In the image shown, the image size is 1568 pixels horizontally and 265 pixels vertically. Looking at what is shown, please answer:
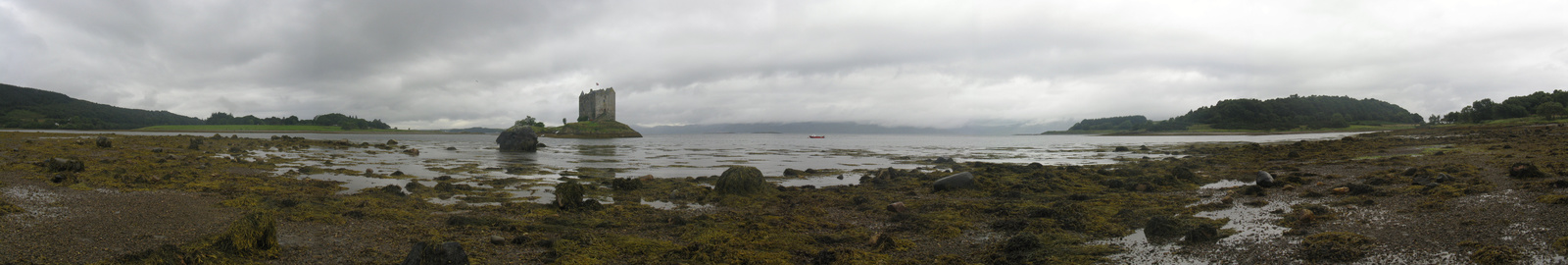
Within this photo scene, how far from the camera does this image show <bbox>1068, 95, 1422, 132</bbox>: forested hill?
125 metres

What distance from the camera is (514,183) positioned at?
1675cm

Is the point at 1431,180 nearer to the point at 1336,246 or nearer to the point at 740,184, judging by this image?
the point at 1336,246

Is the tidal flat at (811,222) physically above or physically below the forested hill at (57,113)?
below

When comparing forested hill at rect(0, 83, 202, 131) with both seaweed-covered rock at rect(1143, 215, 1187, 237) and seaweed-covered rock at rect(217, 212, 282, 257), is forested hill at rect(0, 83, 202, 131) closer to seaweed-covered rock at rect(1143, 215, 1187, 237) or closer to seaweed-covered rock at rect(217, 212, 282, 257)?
seaweed-covered rock at rect(217, 212, 282, 257)

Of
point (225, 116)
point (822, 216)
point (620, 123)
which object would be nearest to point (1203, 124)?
point (620, 123)

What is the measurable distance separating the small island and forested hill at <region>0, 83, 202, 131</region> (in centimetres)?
7652

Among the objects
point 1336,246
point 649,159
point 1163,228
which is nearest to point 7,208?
point 1163,228

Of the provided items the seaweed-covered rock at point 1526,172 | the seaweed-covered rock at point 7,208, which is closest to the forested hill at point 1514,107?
the seaweed-covered rock at point 1526,172

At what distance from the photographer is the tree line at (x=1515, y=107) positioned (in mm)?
71925

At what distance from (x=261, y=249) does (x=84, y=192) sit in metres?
7.66

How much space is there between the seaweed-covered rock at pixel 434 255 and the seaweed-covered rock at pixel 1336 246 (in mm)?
8650

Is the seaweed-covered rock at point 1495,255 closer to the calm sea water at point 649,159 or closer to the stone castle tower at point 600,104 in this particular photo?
the calm sea water at point 649,159

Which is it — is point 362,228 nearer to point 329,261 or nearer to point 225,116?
point 329,261

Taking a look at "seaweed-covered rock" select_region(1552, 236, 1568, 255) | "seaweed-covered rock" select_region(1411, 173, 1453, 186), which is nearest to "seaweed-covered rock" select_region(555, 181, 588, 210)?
"seaweed-covered rock" select_region(1552, 236, 1568, 255)
